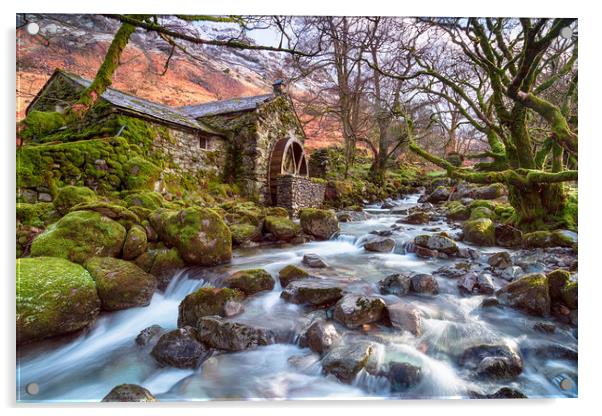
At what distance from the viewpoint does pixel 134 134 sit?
5.09 meters

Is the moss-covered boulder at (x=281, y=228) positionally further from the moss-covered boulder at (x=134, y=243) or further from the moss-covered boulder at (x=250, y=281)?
the moss-covered boulder at (x=134, y=243)

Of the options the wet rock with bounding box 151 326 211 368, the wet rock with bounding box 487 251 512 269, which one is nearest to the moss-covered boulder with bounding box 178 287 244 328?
the wet rock with bounding box 151 326 211 368

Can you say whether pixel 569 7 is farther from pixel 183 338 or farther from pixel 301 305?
pixel 183 338

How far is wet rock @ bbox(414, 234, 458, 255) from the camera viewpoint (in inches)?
126

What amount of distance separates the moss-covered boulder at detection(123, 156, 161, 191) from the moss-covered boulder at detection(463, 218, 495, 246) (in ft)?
15.6

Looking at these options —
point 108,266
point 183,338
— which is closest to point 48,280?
point 108,266

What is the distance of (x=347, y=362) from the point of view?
1735 millimetres

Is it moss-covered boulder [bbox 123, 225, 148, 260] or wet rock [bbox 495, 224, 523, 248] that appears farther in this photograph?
wet rock [bbox 495, 224, 523, 248]

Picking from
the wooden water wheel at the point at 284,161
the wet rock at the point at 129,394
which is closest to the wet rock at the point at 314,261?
the wet rock at the point at 129,394

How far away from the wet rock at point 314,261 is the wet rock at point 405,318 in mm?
934

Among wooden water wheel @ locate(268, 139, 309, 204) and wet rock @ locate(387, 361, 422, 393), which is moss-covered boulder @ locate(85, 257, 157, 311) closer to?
wet rock @ locate(387, 361, 422, 393)

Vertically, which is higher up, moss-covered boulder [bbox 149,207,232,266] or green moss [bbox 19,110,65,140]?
green moss [bbox 19,110,65,140]

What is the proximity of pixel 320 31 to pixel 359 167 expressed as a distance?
268 centimetres

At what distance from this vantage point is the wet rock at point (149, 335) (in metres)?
2.01
